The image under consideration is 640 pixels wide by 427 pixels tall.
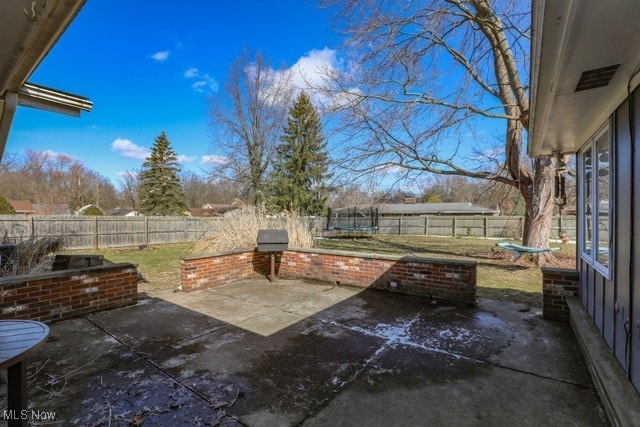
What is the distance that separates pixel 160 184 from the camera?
26625 mm

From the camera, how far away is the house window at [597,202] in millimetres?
2781

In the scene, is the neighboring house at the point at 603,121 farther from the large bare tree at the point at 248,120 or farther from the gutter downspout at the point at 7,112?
the large bare tree at the point at 248,120

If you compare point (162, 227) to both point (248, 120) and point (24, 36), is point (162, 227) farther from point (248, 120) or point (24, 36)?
point (24, 36)

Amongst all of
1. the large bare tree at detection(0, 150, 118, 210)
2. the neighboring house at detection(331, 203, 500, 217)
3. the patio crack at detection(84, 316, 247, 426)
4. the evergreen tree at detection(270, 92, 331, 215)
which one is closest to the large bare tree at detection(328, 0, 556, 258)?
the patio crack at detection(84, 316, 247, 426)

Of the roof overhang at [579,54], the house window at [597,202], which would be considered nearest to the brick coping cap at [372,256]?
the house window at [597,202]

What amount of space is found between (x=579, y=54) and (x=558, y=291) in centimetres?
324

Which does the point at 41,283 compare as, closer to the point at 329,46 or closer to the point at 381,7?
the point at 329,46

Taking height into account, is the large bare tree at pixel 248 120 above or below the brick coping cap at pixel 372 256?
above

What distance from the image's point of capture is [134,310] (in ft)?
14.3

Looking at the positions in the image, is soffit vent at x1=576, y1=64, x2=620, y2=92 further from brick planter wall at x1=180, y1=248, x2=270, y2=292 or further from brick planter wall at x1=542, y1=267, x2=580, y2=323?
brick planter wall at x1=180, y1=248, x2=270, y2=292

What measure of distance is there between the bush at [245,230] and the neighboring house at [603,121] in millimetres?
5456

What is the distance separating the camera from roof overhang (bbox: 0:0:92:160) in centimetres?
148

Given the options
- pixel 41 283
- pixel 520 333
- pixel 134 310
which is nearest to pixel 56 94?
pixel 41 283

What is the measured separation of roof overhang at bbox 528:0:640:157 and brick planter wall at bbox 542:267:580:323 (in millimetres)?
1878
